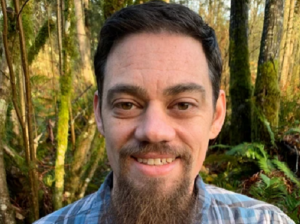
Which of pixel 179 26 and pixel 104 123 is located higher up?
pixel 179 26

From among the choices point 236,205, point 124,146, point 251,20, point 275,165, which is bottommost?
point 275,165

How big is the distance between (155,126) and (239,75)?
5.69 m

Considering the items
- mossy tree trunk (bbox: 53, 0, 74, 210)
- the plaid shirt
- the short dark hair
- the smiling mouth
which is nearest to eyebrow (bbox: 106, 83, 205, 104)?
the short dark hair

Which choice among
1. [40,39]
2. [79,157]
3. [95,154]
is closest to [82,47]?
[40,39]

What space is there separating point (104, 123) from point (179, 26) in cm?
70

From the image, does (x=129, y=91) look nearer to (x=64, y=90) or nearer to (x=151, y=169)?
(x=151, y=169)

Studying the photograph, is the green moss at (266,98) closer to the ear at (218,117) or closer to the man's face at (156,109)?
the ear at (218,117)

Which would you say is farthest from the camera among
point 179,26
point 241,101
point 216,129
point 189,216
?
point 241,101

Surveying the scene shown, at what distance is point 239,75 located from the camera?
667 centimetres

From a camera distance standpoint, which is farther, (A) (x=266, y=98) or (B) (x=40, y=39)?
(A) (x=266, y=98)

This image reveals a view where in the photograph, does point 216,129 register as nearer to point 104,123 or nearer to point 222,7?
point 104,123

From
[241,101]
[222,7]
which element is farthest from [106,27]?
[222,7]

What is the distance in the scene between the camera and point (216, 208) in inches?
72.4

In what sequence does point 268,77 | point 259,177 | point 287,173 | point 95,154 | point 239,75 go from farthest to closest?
point 239,75
point 268,77
point 259,177
point 287,173
point 95,154
